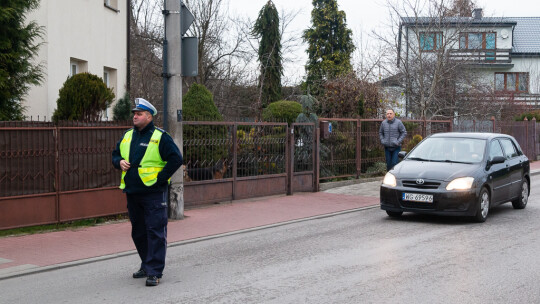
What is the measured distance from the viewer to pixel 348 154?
17.1 meters

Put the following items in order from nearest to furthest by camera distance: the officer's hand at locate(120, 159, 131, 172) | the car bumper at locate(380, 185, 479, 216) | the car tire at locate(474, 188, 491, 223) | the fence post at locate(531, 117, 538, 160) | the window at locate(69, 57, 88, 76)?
the officer's hand at locate(120, 159, 131, 172) < the car bumper at locate(380, 185, 479, 216) < the car tire at locate(474, 188, 491, 223) < the window at locate(69, 57, 88, 76) < the fence post at locate(531, 117, 538, 160)

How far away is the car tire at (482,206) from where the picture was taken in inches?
414

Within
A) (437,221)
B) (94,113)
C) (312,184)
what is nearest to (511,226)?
(437,221)

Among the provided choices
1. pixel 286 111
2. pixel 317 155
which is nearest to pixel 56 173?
pixel 317 155

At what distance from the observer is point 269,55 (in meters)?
34.0

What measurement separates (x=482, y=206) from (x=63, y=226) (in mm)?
6854

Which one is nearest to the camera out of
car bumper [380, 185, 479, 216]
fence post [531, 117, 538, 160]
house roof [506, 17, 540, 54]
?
car bumper [380, 185, 479, 216]

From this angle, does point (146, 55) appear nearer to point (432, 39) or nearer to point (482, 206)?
point (432, 39)

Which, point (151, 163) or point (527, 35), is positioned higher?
point (527, 35)

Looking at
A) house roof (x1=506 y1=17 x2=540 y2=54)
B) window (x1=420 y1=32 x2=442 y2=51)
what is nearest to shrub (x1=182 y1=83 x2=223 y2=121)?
window (x1=420 y1=32 x2=442 y2=51)

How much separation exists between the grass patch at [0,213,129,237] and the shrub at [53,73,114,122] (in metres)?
2.53

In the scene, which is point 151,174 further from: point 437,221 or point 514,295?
point 437,221

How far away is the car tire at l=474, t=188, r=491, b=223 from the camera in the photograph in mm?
10523

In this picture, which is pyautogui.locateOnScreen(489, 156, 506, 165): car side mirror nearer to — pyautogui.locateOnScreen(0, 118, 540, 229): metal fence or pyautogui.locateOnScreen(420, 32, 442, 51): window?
pyautogui.locateOnScreen(0, 118, 540, 229): metal fence
